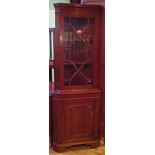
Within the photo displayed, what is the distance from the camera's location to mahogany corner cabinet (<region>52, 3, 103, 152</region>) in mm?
3273

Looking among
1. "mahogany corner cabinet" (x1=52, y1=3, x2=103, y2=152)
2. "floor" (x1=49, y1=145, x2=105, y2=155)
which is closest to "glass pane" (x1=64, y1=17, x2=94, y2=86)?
"mahogany corner cabinet" (x1=52, y1=3, x2=103, y2=152)

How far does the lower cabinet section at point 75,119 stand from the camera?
329 cm

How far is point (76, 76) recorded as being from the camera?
3400 millimetres

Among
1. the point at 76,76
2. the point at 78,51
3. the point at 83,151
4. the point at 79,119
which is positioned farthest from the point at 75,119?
the point at 78,51

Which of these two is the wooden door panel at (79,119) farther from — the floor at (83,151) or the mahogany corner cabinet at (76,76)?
the floor at (83,151)

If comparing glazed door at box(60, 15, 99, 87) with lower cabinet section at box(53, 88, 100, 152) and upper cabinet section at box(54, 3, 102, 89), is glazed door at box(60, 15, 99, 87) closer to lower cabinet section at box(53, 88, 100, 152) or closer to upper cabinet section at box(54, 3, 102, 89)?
upper cabinet section at box(54, 3, 102, 89)

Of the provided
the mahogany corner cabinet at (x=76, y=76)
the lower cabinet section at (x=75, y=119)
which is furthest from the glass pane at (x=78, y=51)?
the lower cabinet section at (x=75, y=119)

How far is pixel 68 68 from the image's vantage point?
3381 millimetres

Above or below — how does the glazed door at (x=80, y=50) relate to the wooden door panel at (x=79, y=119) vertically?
above
